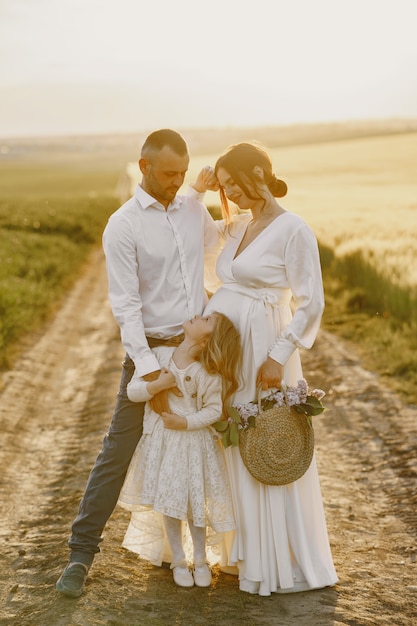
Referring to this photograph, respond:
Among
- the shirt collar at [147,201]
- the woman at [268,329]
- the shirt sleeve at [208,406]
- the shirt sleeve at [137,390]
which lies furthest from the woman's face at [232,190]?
the shirt sleeve at [137,390]

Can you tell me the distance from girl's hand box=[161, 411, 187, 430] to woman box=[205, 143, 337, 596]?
0.34m

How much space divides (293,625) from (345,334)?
7.56 m

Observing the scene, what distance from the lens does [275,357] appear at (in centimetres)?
447

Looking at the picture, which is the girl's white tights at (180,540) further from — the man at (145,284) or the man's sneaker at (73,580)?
the man's sneaker at (73,580)

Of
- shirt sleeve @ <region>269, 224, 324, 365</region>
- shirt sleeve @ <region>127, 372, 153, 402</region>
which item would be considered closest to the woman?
shirt sleeve @ <region>269, 224, 324, 365</region>

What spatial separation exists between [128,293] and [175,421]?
2.16 ft

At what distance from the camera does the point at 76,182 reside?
77188 mm

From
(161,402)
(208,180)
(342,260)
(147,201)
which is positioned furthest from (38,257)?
(161,402)

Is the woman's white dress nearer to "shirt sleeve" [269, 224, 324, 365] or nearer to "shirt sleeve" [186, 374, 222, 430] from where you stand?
"shirt sleeve" [269, 224, 324, 365]

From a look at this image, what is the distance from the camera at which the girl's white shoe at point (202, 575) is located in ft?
15.2

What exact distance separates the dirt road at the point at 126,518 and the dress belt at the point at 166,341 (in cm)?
125

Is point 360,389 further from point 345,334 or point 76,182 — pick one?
point 76,182

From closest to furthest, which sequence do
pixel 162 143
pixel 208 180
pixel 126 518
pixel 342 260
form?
pixel 162 143, pixel 208 180, pixel 126 518, pixel 342 260

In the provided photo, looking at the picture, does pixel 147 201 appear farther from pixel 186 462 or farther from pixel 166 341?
pixel 186 462
